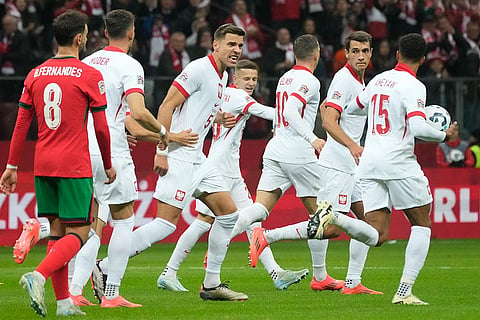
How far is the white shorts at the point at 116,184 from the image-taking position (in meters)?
8.62

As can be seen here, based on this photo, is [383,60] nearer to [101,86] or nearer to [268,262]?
[268,262]

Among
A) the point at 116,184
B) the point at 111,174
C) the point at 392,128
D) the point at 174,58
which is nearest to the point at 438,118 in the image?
the point at 392,128

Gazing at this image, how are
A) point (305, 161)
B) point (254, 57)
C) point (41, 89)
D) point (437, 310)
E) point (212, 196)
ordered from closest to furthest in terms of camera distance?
1. point (41, 89)
2. point (437, 310)
3. point (212, 196)
4. point (305, 161)
5. point (254, 57)

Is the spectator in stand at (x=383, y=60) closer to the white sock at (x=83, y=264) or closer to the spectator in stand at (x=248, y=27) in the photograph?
the spectator in stand at (x=248, y=27)

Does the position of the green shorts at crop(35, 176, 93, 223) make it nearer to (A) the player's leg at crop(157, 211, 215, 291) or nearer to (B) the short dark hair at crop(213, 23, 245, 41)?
(B) the short dark hair at crop(213, 23, 245, 41)

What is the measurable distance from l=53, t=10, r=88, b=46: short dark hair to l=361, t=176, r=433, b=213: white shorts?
305cm

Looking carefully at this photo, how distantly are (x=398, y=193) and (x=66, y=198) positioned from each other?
9.81ft

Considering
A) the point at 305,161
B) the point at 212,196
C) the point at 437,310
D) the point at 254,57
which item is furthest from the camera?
the point at 254,57

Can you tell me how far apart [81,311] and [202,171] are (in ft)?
6.32

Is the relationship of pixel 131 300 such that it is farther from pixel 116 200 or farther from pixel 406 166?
pixel 406 166

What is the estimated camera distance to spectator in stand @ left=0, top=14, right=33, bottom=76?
18734mm

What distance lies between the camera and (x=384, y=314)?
27.3 feet

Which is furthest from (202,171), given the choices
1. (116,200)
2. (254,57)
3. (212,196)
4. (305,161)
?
(254,57)

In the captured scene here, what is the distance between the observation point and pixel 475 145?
18.9m
